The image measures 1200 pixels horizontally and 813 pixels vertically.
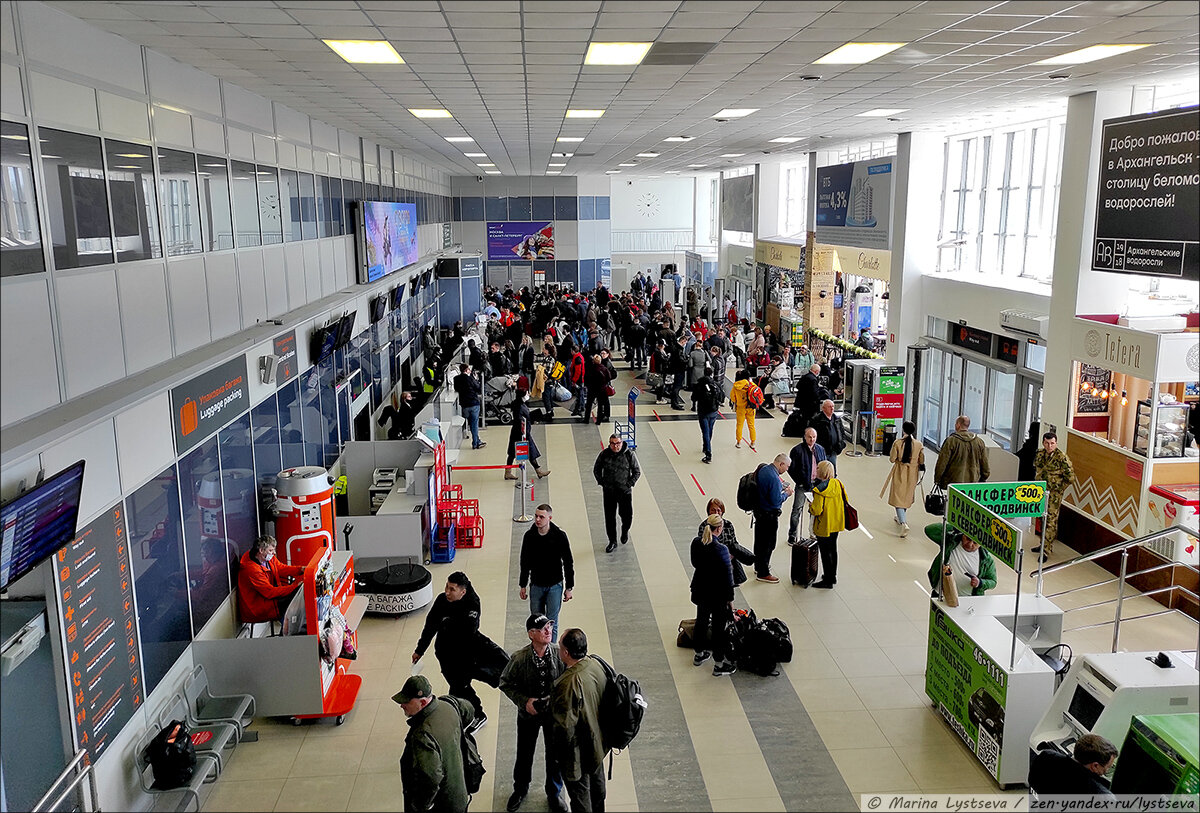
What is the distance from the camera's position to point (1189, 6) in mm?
6102

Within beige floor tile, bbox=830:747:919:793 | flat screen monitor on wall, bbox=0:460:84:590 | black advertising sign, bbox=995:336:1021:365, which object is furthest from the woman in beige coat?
flat screen monitor on wall, bbox=0:460:84:590

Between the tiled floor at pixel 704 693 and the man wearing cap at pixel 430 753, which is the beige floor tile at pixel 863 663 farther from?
the man wearing cap at pixel 430 753

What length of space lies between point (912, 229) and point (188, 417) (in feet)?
44.4

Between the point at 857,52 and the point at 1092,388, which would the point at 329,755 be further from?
the point at 1092,388

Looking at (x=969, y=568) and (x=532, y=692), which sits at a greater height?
(x=969, y=568)

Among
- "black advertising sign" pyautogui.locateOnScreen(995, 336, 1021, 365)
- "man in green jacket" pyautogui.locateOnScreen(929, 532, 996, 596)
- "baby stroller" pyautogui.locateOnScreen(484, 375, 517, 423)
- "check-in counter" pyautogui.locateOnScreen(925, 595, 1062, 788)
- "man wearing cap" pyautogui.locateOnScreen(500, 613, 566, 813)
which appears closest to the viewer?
"man wearing cap" pyautogui.locateOnScreen(500, 613, 566, 813)

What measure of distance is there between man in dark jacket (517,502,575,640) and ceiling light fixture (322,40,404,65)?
4000 mm

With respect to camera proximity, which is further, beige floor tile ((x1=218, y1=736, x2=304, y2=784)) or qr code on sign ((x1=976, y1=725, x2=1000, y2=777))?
beige floor tile ((x1=218, y1=736, x2=304, y2=784))

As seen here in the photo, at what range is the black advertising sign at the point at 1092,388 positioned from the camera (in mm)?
10852

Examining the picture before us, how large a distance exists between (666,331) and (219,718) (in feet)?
51.3

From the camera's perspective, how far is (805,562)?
32.0 ft

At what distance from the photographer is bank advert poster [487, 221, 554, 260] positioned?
36219 millimetres

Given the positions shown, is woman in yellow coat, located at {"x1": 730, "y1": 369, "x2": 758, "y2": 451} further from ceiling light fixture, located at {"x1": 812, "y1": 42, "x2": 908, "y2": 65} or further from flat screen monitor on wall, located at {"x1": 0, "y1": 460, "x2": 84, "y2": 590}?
flat screen monitor on wall, located at {"x1": 0, "y1": 460, "x2": 84, "y2": 590}

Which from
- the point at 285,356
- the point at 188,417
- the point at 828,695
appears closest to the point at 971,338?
the point at 828,695
